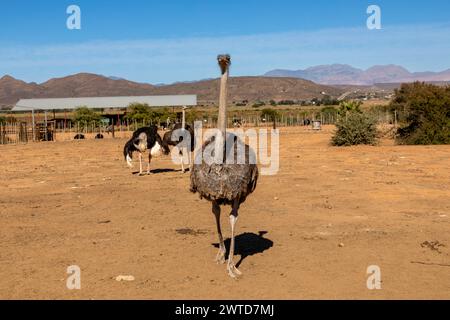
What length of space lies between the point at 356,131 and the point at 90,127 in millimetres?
31570

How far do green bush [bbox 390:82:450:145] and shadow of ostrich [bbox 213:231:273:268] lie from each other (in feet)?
64.3

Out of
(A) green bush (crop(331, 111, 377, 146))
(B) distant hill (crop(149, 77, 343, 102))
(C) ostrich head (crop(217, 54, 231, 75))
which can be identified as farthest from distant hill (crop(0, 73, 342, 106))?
(C) ostrich head (crop(217, 54, 231, 75))

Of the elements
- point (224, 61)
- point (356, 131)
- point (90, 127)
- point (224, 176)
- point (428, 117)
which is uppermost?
point (224, 61)

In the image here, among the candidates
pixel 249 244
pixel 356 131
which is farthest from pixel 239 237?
pixel 356 131

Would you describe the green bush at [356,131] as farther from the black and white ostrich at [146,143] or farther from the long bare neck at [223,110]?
the long bare neck at [223,110]

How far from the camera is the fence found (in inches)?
1431

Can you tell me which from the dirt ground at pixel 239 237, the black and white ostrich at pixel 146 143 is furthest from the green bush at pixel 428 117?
the black and white ostrich at pixel 146 143

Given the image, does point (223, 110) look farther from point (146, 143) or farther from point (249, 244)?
point (146, 143)

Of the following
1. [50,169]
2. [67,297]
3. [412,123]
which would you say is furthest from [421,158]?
[67,297]

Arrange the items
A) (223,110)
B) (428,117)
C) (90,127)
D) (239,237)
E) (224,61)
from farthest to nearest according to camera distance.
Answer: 1. (90,127)
2. (428,117)
3. (239,237)
4. (224,61)
5. (223,110)

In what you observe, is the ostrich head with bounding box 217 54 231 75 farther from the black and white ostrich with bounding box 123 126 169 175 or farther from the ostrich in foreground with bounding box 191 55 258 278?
the black and white ostrich with bounding box 123 126 169 175

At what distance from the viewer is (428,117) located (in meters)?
26.5
